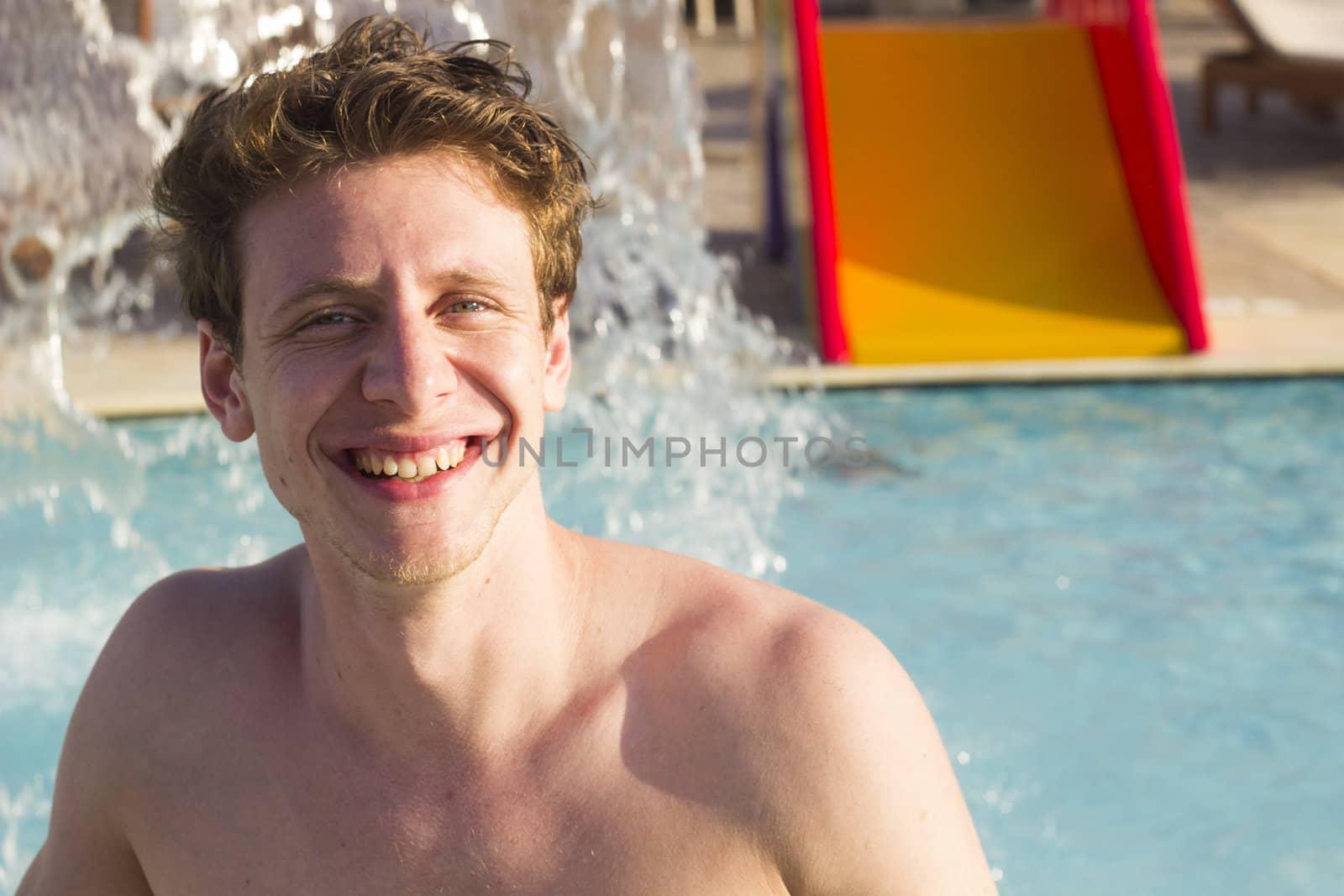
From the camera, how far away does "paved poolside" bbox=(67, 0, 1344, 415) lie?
19.5 feet

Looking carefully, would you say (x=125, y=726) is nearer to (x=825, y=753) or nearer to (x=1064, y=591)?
(x=825, y=753)

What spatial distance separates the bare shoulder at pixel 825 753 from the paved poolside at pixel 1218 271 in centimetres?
426

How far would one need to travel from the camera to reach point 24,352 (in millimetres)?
6320

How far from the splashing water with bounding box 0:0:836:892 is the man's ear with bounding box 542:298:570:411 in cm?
285

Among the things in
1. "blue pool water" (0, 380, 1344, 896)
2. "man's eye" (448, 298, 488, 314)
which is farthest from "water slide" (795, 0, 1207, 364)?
"man's eye" (448, 298, 488, 314)

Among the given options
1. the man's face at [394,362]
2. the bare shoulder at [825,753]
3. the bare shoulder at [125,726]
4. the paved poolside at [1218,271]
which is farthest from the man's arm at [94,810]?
the paved poolside at [1218,271]

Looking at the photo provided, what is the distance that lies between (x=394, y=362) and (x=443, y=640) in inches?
13.4

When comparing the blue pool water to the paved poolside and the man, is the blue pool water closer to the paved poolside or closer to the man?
the paved poolside

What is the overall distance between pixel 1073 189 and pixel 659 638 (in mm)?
5702

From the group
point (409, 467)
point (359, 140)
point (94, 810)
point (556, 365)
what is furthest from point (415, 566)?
point (94, 810)

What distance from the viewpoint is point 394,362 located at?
5.32 ft

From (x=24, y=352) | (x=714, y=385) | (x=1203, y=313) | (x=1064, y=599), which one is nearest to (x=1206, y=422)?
(x=1203, y=313)

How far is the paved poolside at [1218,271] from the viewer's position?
19.5 ft

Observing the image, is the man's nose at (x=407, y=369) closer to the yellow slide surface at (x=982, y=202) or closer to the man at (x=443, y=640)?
the man at (x=443, y=640)
